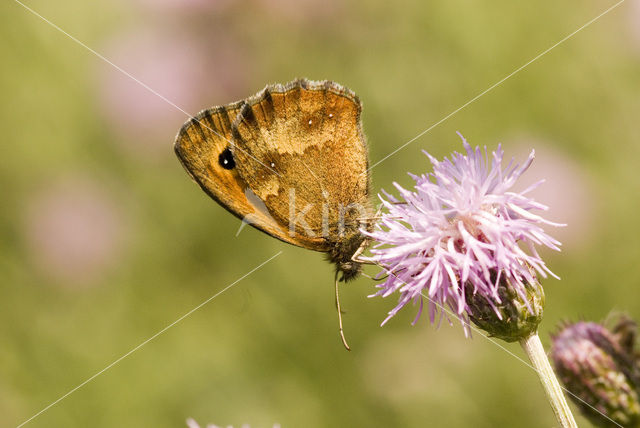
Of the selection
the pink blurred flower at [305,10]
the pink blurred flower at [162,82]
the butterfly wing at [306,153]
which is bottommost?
the pink blurred flower at [162,82]

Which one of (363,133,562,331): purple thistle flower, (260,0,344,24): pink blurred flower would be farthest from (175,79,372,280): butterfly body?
(260,0,344,24): pink blurred flower

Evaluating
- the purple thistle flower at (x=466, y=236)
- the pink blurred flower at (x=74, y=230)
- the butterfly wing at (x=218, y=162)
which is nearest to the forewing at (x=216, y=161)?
the butterfly wing at (x=218, y=162)

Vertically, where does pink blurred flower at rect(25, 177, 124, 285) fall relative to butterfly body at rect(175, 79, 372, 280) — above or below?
below

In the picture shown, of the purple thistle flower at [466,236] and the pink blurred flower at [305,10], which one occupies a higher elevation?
the pink blurred flower at [305,10]

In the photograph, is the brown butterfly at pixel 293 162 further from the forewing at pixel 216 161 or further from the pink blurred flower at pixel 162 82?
the pink blurred flower at pixel 162 82

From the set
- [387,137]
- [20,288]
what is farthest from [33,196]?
[387,137]

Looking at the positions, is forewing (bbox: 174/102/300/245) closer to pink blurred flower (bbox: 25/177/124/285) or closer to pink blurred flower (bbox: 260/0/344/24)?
pink blurred flower (bbox: 260/0/344/24)

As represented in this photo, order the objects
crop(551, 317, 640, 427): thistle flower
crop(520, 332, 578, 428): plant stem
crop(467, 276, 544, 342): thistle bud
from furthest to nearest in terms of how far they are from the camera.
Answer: crop(551, 317, 640, 427): thistle flower
crop(467, 276, 544, 342): thistle bud
crop(520, 332, 578, 428): plant stem
